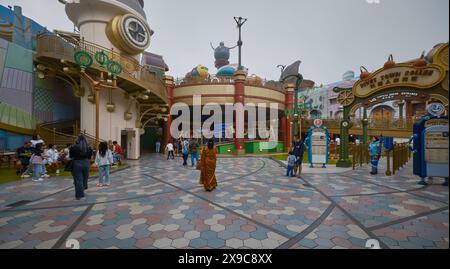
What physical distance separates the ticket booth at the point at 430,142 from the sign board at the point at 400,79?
2.06m

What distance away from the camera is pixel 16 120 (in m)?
11.2

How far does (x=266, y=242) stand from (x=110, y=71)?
11.3m

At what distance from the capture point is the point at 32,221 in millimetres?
4137

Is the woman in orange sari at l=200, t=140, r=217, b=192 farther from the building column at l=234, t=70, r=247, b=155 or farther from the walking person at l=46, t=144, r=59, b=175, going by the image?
the building column at l=234, t=70, r=247, b=155

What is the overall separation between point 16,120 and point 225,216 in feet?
45.4

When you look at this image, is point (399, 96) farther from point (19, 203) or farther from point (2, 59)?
point (2, 59)

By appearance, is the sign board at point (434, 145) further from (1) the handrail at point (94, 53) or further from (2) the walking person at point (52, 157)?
(2) the walking person at point (52, 157)

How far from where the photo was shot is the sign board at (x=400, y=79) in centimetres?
871

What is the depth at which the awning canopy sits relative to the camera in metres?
10.6

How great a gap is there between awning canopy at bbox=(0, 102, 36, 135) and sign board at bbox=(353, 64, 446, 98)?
19.6 metres

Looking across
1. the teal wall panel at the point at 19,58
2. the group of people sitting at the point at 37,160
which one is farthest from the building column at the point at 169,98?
the group of people sitting at the point at 37,160

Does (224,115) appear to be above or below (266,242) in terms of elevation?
above
